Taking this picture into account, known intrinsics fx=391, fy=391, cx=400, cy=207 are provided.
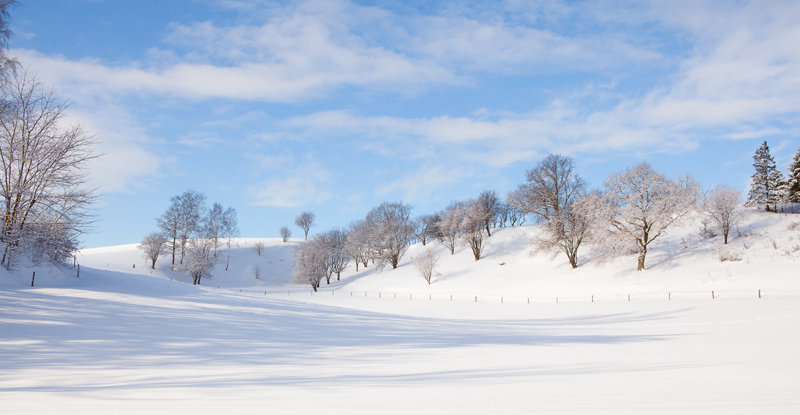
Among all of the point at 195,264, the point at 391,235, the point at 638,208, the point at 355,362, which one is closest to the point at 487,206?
the point at 391,235

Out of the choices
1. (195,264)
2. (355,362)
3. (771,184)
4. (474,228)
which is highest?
(771,184)

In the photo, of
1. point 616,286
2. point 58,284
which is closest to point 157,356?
point 58,284

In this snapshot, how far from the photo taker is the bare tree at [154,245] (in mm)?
55812

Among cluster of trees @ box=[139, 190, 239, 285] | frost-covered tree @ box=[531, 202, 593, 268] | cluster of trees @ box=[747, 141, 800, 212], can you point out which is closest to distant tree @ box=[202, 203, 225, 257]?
cluster of trees @ box=[139, 190, 239, 285]

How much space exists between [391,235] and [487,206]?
1735 centimetres

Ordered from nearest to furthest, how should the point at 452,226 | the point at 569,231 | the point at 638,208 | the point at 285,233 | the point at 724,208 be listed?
the point at 638,208, the point at 724,208, the point at 569,231, the point at 452,226, the point at 285,233

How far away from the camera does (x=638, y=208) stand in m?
38.0

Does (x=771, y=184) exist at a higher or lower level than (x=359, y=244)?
higher

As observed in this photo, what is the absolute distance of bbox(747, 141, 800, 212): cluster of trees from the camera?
48.2 m

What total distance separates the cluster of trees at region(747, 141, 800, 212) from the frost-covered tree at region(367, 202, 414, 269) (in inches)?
1940

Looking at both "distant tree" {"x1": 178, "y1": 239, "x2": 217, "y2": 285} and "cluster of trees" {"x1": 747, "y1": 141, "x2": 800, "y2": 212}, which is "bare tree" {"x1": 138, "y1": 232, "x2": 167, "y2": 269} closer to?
"distant tree" {"x1": 178, "y1": 239, "x2": 217, "y2": 285}

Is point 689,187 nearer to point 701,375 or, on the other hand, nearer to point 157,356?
point 701,375

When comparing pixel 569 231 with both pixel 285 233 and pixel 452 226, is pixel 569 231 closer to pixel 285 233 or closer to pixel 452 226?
pixel 452 226

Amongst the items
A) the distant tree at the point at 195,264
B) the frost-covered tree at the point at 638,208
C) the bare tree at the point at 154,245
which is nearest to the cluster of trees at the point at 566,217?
the frost-covered tree at the point at 638,208
